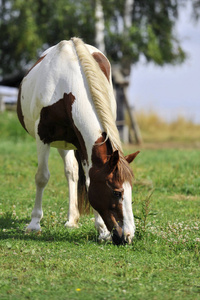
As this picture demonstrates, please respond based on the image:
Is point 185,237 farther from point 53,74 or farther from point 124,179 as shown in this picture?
point 53,74

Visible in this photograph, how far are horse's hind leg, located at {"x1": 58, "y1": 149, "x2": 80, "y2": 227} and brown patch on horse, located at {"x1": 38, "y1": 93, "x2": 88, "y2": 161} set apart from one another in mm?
813

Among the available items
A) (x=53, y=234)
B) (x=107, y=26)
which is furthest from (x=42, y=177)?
(x=107, y=26)

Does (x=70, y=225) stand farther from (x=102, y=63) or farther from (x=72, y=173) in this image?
(x=102, y=63)

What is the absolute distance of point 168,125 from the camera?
79.7ft

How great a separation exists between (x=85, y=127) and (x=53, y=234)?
125cm

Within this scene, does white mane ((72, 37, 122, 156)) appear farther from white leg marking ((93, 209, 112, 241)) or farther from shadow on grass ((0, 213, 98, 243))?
shadow on grass ((0, 213, 98, 243))

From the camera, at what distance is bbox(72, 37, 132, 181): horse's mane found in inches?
158

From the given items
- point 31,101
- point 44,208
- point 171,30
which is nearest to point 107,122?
point 31,101

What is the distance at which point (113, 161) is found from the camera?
3.92 metres

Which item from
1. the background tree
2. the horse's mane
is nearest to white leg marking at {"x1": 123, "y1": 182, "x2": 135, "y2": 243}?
the horse's mane

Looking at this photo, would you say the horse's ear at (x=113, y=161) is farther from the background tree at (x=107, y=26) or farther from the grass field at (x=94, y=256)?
the background tree at (x=107, y=26)

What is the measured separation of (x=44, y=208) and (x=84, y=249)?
6.66 feet

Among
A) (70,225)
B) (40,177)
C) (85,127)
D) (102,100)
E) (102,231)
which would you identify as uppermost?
(102,100)

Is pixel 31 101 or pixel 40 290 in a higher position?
pixel 31 101
